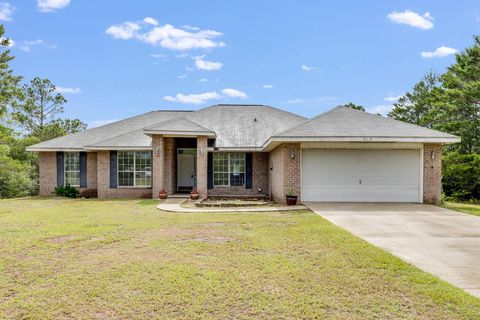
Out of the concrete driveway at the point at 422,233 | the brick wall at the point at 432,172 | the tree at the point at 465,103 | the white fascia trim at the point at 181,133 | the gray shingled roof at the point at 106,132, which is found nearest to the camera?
the concrete driveway at the point at 422,233

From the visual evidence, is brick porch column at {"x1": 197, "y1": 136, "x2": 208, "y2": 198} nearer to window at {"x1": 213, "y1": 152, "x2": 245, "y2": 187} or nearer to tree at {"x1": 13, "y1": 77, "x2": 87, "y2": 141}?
window at {"x1": 213, "y1": 152, "x2": 245, "y2": 187}

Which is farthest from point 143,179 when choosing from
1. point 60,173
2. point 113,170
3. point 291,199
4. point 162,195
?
point 291,199

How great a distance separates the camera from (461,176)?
22391mm

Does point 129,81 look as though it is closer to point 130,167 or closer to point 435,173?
point 130,167

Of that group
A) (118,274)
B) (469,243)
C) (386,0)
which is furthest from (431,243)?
(386,0)

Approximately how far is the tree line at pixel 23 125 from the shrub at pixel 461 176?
1209 inches

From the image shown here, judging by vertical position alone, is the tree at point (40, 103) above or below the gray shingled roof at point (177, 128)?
above

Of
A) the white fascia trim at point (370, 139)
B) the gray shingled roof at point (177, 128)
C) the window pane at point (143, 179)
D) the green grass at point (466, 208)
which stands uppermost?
the gray shingled roof at point (177, 128)

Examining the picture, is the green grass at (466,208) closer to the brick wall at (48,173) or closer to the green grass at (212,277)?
the green grass at (212,277)

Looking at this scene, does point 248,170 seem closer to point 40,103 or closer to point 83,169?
point 83,169

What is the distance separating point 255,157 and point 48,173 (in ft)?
39.7

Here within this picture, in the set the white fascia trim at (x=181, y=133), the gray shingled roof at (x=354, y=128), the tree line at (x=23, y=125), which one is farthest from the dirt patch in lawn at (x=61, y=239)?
the tree line at (x=23, y=125)

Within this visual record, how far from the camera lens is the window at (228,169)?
18.5 metres

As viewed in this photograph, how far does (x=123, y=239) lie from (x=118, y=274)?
2592 millimetres
